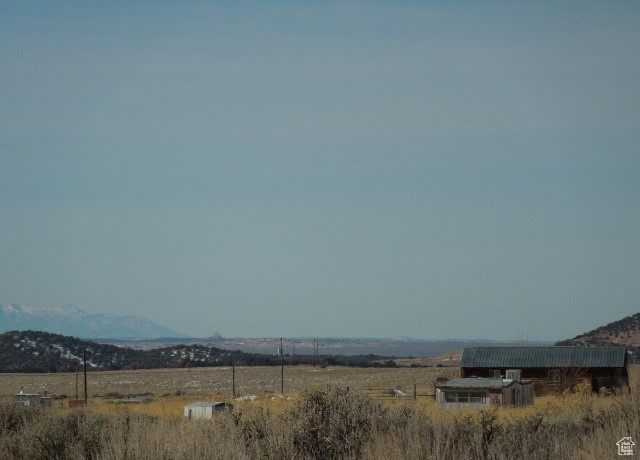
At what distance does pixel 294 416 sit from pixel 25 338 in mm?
170285

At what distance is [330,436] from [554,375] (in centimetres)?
5522

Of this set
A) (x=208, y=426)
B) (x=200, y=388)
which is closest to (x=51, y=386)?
(x=200, y=388)

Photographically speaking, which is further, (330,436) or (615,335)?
(615,335)

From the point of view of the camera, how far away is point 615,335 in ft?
456

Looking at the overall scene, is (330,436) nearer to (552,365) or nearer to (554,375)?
(554,375)

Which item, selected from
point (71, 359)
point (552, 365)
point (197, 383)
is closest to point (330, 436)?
point (552, 365)

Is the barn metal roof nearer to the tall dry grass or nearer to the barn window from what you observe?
the barn window

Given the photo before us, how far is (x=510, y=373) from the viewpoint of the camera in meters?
65.4

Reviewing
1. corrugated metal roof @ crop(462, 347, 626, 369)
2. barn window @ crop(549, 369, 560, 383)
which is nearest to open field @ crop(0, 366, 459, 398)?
corrugated metal roof @ crop(462, 347, 626, 369)

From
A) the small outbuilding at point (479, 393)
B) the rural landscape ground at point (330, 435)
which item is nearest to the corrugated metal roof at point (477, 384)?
the small outbuilding at point (479, 393)

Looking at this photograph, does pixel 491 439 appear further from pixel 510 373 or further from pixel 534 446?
pixel 510 373

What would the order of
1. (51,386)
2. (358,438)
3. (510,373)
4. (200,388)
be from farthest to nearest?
1. (51,386)
2. (200,388)
3. (510,373)
4. (358,438)

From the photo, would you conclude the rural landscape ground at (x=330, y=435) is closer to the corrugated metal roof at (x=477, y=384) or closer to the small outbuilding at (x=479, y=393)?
the small outbuilding at (x=479, y=393)

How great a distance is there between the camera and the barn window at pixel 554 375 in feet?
227
